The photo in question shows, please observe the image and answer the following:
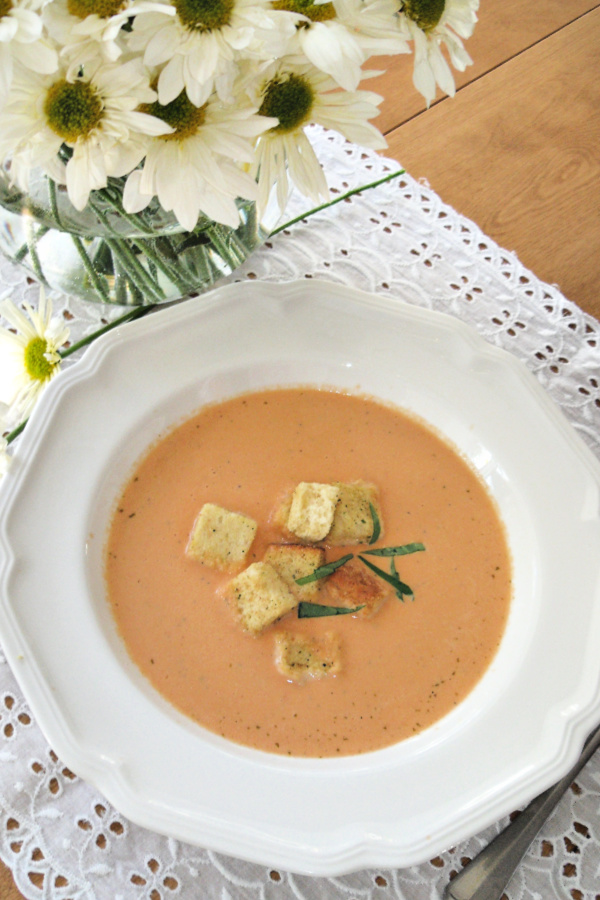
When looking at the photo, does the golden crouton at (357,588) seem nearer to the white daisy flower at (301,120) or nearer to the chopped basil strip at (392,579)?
the chopped basil strip at (392,579)

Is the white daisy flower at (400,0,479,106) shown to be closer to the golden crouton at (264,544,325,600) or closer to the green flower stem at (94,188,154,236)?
the green flower stem at (94,188,154,236)

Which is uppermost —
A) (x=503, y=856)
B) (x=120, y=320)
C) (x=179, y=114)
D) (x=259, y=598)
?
(x=179, y=114)

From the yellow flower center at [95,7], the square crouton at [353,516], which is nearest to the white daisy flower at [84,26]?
the yellow flower center at [95,7]

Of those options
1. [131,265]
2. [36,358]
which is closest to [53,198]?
[131,265]

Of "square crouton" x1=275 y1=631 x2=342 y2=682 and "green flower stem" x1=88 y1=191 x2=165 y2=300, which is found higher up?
"green flower stem" x1=88 y1=191 x2=165 y2=300

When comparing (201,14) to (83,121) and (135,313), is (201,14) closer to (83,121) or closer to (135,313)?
(83,121)

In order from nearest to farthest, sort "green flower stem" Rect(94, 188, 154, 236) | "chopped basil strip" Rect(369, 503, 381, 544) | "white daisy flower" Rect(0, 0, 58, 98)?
"white daisy flower" Rect(0, 0, 58, 98)
"green flower stem" Rect(94, 188, 154, 236)
"chopped basil strip" Rect(369, 503, 381, 544)

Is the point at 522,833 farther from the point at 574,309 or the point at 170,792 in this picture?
the point at 574,309

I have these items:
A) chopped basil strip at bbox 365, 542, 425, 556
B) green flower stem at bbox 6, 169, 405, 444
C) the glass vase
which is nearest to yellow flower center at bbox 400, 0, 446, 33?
the glass vase
